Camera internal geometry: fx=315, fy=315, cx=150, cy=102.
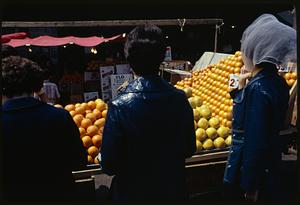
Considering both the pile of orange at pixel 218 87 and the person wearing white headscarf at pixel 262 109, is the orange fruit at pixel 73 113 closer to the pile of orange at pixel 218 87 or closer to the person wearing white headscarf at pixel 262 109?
the pile of orange at pixel 218 87

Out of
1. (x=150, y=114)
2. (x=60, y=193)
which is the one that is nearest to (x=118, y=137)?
(x=150, y=114)

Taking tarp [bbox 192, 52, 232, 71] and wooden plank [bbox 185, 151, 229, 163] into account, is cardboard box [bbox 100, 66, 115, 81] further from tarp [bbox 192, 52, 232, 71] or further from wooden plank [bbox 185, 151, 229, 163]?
wooden plank [bbox 185, 151, 229, 163]

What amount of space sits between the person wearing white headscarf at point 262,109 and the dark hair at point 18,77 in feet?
4.42

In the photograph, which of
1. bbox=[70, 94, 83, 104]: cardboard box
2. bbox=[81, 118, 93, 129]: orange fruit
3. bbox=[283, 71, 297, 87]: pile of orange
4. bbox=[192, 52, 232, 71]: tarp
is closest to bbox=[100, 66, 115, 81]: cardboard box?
bbox=[70, 94, 83, 104]: cardboard box

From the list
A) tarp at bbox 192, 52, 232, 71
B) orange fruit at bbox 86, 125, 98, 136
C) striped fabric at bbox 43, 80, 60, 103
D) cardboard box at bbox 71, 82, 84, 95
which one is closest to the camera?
orange fruit at bbox 86, 125, 98, 136

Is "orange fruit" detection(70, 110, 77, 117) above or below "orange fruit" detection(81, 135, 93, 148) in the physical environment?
above

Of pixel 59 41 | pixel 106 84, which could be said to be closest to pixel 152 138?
pixel 106 84

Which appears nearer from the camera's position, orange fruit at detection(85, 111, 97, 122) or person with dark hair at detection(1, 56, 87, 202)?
person with dark hair at detection(1, 56, 87, 202)

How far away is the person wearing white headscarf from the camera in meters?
1.98

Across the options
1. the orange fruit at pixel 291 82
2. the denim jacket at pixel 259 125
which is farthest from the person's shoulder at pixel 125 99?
the orange fruit at pixel 291 82

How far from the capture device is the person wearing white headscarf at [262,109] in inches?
77.8

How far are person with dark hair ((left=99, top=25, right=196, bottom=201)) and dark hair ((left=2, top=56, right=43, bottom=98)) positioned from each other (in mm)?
513

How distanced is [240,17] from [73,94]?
6024mm

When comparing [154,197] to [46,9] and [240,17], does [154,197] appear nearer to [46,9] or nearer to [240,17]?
[46,9]
